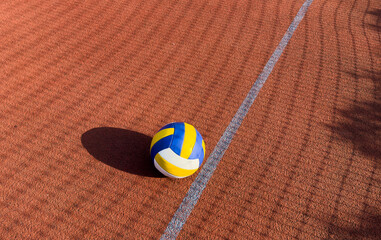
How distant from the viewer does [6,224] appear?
380cm

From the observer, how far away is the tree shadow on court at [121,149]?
4500 millimetres

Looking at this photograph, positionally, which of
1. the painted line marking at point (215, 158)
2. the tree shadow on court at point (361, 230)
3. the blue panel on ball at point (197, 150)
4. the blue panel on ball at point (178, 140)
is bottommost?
the tree shadow on court at point (361, 230)

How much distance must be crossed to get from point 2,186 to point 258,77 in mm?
4580

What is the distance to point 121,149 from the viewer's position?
473 centimetres

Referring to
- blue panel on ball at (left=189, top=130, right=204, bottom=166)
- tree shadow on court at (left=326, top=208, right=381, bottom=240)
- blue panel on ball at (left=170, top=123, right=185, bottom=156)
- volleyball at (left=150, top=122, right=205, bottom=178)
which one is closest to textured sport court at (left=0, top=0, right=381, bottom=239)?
tree shadow on court at (left=326, top=208, right=381, bottom=240)

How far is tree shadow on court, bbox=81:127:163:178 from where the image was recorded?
4.50 m

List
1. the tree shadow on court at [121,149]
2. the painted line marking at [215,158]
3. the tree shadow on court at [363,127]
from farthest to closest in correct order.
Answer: the tree shadow on court at [363,127], the tree shadow on court at [121,149], the painted line marking at [215,158]

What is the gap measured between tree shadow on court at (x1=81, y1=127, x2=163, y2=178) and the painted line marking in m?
0.54

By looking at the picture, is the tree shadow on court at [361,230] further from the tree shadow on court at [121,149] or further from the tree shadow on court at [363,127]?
the tree shadow on court at [121,149]

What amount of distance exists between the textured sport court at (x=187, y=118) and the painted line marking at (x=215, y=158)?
0.8 inches

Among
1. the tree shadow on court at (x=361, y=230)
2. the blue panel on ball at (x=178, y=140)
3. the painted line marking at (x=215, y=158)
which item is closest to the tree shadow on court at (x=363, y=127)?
the tree shadow on court at (x=361, y=230)

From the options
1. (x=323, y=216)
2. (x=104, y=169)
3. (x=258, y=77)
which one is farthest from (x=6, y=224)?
(x=258, y=77)

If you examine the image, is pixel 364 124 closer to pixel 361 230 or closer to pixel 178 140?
pixel 361 230

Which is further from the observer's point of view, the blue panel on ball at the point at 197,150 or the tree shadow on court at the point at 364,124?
the tree shadow on court at the point at 364,124
